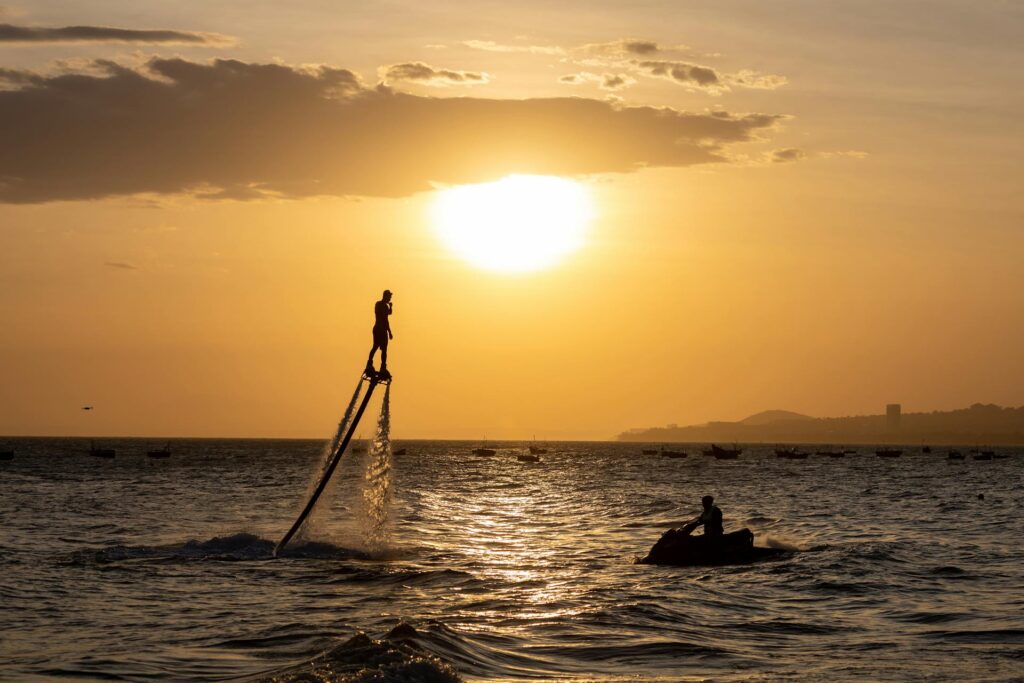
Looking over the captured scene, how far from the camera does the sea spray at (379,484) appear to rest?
3874cm

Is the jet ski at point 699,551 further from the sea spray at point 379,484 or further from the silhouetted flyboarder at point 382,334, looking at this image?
the silhouetted flyboarder at point 382,334

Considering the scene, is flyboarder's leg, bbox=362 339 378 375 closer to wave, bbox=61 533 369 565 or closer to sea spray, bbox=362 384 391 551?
sea spray, bbox=362 384 391 551

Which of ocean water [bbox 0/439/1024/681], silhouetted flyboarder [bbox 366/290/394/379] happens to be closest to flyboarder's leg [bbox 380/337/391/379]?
silhouetted flyboarder [bbox 366/290/394/379]

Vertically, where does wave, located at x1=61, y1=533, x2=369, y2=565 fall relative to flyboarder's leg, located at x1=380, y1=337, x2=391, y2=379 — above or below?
below

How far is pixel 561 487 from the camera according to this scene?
109 meters

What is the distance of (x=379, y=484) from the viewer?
4328 cm

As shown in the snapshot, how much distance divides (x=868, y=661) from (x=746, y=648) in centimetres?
267

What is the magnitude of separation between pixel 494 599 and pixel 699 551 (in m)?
11.4

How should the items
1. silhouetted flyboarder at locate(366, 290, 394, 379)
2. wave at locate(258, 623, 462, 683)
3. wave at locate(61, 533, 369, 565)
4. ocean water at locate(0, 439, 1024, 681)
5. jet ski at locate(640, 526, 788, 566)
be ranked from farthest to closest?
wave at locate(61, 533, 369, 565) < jet ski at locate(640, 526, 788, 566) < silhouetted flyboarder at locate(366, 290, 394, 379) < ocean water at locate(0, 439, 1024, 681) < wave at locate(258, 623, 462, 683)

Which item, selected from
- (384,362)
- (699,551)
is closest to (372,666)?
(384,362)

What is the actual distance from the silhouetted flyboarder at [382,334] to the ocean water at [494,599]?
623 centimetres

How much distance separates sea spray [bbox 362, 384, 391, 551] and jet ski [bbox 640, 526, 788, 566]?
9694 millimetres

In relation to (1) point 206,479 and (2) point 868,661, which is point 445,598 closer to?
(2) point 868,661

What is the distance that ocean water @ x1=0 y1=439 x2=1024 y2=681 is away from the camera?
23125 millimetres
